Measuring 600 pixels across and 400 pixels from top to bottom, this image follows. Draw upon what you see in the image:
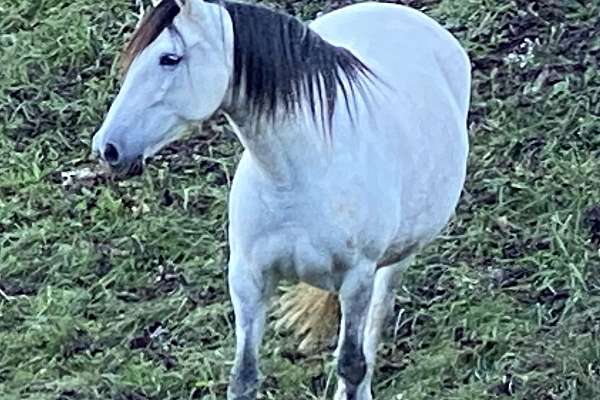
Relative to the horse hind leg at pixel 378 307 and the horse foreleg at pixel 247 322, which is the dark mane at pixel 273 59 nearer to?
the horse foreleg at pixel 247 322

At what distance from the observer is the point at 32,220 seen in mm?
6348

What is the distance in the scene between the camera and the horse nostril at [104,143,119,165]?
11.5 ft

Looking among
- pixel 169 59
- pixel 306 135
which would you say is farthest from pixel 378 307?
pixel 169 59

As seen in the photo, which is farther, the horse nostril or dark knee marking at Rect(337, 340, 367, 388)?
dark knee marking at Rect(337, 340, 367, 388)

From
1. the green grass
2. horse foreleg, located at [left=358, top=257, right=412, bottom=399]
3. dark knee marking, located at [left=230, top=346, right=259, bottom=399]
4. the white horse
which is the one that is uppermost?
the white horse

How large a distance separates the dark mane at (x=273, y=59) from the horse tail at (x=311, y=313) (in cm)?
91

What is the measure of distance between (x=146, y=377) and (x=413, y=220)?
122 cm

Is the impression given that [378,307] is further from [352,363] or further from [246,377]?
[246,377]

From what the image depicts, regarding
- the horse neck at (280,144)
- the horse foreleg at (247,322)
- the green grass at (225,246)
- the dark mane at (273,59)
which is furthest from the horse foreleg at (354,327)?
the green grass at (225,246)

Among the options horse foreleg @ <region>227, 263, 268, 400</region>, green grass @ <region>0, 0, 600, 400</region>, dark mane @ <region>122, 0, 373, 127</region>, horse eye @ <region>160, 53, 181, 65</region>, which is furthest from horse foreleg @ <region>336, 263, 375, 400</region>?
horse eye @ <region>160, 53, 181, 65</region>

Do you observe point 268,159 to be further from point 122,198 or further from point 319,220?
point 122,198

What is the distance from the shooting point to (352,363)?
430 cm

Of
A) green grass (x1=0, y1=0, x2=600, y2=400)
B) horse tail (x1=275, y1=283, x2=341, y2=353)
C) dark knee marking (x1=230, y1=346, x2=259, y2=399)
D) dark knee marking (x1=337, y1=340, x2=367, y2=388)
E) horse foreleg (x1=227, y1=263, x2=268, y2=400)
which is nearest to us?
horse foreleg (x1=227, y1=263, x2=268, y2=400)

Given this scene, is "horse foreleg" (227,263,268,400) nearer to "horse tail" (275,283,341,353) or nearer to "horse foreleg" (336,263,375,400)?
"horse foreleg" (336,263,375,400)
